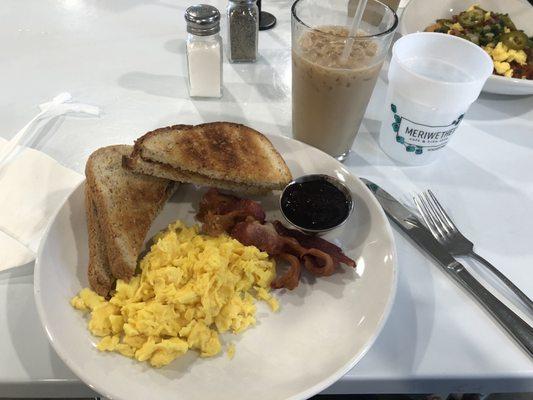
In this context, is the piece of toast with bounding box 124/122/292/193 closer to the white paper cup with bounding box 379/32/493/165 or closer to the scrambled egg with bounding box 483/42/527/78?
the white paper cup with bounding box 379/32/493/165

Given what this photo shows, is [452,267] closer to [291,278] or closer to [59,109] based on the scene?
[291,278]

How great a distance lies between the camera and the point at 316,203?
3.91 feet

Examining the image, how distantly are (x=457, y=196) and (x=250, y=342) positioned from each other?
766 millimetres

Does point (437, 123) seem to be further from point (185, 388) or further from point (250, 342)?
point (185, 388)

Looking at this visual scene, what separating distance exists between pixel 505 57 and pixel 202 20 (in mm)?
1068

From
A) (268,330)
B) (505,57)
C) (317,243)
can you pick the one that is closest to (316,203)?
(317,243)

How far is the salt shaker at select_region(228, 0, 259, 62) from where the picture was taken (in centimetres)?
167

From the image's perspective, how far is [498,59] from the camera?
1.71 m

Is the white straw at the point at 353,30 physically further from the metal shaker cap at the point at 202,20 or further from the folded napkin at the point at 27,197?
the folded napkin at the point at 27,197

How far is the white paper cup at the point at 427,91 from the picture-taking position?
1261 mm

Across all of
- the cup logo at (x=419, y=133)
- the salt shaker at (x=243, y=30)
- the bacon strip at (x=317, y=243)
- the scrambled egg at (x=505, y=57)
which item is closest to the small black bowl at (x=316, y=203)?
the bacon strip at (x=317, y=243)

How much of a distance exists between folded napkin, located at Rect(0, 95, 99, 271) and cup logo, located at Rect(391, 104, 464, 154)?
0.91m

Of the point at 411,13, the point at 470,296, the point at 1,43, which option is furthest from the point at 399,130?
the point at 1,43

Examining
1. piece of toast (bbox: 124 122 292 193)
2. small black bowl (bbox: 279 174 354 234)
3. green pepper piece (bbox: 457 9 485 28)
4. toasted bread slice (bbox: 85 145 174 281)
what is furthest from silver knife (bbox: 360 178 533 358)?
green pepper piece (bbox: 457 9 485 28)
